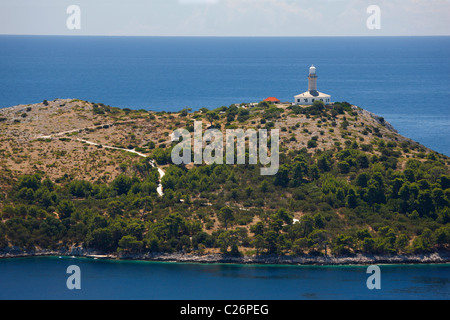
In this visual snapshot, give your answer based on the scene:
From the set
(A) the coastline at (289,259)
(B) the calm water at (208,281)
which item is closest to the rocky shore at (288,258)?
(A) the coastline at (289,259)

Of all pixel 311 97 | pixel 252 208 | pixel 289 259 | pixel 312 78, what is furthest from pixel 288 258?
pixel 312 78

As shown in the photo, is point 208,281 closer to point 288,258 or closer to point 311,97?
point 288,258

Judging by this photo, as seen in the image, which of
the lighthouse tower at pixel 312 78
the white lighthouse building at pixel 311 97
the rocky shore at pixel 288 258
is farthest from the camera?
the white lighthouse building at pixel 311 97

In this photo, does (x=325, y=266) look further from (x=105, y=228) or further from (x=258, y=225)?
(x=105, y=228)

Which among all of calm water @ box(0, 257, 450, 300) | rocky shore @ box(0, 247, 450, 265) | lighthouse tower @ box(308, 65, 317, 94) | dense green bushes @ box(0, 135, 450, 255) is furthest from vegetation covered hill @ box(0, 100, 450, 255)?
lighthouse tower @ box(308, 65, 317, 94)

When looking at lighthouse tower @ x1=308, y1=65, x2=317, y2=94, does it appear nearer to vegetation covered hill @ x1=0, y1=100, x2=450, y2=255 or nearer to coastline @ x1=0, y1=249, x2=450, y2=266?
vegetation covered hill @ x1=0, y1=100, x2=450, y2=255

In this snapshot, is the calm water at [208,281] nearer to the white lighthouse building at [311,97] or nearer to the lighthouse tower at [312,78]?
the white lighthouse building at [311,97]
